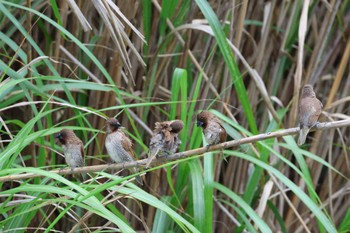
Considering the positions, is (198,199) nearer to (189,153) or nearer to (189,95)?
(189,153)

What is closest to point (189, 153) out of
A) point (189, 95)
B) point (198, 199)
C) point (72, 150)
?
point (198, 199)

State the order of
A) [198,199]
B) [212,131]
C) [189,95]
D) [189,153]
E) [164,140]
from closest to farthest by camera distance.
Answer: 1. [189,153]
2. [164,140]
3. [212,131]
4. [198,199]
5. [189,95]

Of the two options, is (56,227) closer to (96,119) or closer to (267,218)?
(96,119)

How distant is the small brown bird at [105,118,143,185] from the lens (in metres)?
2.98

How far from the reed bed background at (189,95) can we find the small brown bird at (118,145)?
8 cm

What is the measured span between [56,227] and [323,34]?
1.78 metres

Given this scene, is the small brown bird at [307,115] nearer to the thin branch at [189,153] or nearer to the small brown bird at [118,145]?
the thin branch at [189,153]

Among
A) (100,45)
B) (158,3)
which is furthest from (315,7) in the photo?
(100,45)

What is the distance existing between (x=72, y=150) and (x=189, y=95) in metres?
1.04

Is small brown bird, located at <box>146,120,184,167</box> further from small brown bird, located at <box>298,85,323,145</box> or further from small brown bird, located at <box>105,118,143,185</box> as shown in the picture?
small brown bird, located at <box>298,85,323,145</box>

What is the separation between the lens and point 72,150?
9.75 ft

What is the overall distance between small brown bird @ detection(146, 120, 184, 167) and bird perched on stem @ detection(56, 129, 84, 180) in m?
0.39

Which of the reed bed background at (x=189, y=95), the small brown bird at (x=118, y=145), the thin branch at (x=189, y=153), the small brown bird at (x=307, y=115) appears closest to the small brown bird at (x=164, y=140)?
the thin branch at (x=189, y=153)

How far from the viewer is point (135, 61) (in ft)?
12.0
